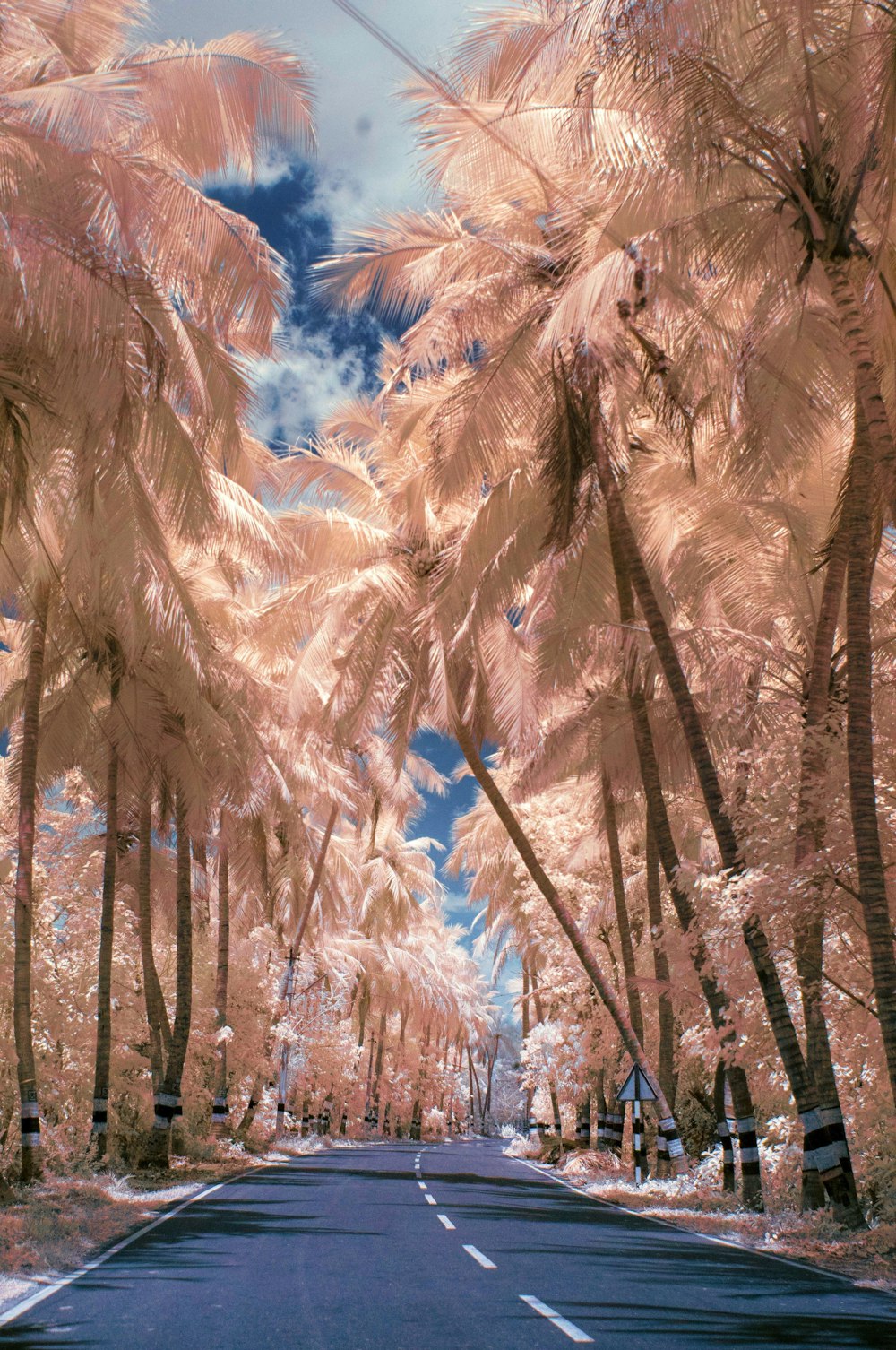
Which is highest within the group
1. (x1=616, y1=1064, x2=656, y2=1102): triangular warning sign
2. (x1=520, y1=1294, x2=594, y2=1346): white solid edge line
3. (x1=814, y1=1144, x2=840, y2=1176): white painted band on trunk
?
(x1=616, y1=1064, x2=656, y2=1102): triangular warning sign

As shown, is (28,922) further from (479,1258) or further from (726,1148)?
(726,1148)

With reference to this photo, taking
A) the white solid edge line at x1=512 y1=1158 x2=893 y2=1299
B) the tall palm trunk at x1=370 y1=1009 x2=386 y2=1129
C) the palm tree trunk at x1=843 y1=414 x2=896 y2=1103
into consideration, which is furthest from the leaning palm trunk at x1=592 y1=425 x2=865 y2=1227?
the tall palm trunk at x1=370 y1=1009 x2=386 y2=1129

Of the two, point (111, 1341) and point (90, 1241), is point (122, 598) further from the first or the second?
point (111, 1341)

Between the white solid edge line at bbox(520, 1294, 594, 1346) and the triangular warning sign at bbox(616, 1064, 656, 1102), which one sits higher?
the triangular warning sign at bbox(616, 1064, 656, 1102)

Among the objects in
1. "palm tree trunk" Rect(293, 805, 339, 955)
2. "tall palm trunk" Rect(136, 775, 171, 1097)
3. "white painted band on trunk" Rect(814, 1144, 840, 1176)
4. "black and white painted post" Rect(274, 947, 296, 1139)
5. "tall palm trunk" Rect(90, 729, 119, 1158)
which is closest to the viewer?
"white painted band on trunk" Rect(814, 1144, 840, 1176)

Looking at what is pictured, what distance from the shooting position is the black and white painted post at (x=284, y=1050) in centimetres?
3438

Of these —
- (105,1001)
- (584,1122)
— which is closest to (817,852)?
(105,1001)

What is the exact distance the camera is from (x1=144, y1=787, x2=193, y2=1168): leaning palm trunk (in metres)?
19.5

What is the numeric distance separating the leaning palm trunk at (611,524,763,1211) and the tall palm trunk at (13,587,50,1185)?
8328mm

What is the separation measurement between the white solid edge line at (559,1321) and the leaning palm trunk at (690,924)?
602 centimetres

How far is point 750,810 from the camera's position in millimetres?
13219

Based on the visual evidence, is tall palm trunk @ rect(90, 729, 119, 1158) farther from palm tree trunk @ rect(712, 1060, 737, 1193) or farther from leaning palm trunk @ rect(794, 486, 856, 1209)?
leaning palm trunk @ rect(794, 486, 856, 1209)

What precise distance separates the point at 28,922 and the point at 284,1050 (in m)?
23.1

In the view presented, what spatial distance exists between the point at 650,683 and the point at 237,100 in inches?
472
